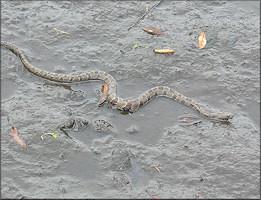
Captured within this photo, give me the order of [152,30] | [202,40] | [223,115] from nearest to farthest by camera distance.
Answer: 1. [223,115]
2. [202,40]
3. [152,30]

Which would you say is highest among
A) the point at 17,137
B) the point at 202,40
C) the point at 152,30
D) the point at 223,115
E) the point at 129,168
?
the point at 152,30

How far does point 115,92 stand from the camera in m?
8.52

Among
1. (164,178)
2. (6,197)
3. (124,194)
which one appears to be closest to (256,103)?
(164,178)

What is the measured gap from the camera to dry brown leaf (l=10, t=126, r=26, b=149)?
707 centimetres

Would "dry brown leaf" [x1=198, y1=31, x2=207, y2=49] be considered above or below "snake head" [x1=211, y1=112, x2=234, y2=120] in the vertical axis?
above

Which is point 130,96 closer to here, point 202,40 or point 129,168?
point 129,168

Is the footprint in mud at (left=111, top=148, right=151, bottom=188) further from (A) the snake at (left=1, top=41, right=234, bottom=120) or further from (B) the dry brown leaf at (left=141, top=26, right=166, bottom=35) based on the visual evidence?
(B) the dry brown leaf at (left=141, top=26, right=166, bottom=35)

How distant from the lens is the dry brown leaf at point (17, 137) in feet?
23.2

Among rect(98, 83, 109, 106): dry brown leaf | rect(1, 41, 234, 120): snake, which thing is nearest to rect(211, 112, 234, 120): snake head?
rect(1, 41, 234, 120): snake

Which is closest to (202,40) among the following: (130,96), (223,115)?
(223,115)

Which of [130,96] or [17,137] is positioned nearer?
[17,137]

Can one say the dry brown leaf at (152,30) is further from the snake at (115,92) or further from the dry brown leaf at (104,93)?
the dry brown leaf at (104,93)

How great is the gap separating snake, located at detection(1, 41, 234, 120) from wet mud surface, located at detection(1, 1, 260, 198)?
18 centimetres

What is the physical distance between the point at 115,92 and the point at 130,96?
0.43 meters
